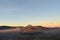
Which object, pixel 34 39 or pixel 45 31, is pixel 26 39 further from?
pixel 45 31

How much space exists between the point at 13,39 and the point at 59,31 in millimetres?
10728

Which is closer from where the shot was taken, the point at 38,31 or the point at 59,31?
the point at 59,31

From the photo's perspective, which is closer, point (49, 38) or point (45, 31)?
point (49, 38)

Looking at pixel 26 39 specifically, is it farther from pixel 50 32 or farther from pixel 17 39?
pixel 50 32

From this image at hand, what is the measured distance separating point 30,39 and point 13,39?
334 centimetres

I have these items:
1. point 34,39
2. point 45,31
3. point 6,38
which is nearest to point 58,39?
point 34,39

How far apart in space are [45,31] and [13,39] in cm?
834

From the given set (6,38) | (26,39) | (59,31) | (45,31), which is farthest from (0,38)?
(59,31)

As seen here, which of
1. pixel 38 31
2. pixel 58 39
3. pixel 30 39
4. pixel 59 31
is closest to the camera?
pixel 58 39

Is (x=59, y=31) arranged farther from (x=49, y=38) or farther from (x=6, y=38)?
(x=6, y=38)

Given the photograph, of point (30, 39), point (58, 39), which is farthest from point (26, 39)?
point (58, 39)

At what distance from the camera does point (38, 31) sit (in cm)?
4238

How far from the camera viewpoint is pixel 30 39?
33656 mm

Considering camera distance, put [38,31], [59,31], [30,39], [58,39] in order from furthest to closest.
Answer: [38,31]
[59,31]
[30,39]
[58,39]
